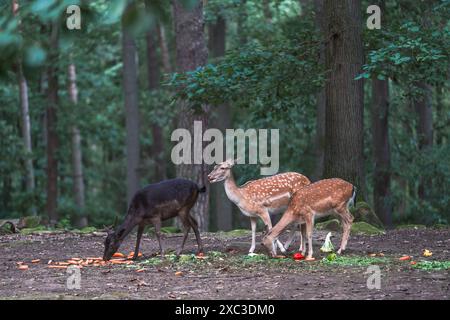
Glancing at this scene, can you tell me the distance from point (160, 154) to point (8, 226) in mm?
15428

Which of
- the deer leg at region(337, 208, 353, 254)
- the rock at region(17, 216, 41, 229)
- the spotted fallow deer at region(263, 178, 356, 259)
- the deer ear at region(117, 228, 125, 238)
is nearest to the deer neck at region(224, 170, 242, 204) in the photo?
the spotted fallow deer at region(263, 178, 356, 259)

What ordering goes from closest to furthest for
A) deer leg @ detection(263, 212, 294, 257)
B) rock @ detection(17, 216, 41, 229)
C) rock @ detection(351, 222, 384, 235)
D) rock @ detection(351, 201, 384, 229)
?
deer leg @ detection(263, 212, 294, 257)
rock @ detection(351, 222, 384, 235)
rock @ detection(351, 201, 384, 229)
rock @ detection(17, 216, 41, 229)

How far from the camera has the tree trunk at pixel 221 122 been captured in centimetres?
2669

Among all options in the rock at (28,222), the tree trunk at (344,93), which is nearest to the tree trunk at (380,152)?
the tree trunk at (344,93)

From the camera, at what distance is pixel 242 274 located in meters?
9.38

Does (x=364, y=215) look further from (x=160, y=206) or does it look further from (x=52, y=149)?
(x=52, y=149)

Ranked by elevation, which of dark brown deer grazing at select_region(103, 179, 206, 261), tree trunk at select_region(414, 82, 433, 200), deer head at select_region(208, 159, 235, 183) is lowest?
dark brown deer grazing at select_region(103, 179, 206, 261)

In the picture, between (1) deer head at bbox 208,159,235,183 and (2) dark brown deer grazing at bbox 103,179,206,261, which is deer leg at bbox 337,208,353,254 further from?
(2) dark brown deer grazing at bbox 103,179,206,261

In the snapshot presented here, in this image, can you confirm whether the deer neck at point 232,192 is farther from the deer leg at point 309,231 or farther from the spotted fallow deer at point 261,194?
the deer leg at point 309,231

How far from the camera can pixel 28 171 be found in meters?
30.0

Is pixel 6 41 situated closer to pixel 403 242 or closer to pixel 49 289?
pixel 49 289

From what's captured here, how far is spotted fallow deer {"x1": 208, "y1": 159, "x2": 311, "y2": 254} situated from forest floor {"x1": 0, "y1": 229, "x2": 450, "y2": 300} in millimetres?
601

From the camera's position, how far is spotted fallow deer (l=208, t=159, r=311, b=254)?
36.6 feet
